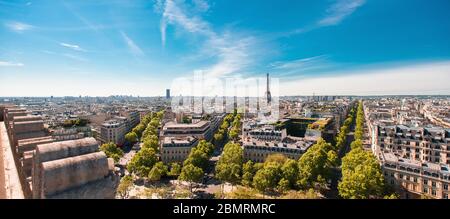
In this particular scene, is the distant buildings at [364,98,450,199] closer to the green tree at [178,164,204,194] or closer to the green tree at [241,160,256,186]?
the green tree at [241,160,256,186]

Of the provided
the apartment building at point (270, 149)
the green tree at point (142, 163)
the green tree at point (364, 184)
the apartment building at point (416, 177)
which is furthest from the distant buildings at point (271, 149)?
the green tree at point (142, 163)

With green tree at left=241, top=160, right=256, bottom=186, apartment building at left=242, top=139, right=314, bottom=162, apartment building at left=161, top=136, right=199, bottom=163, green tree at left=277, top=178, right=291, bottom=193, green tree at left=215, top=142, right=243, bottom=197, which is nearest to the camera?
green tree at left=277, top=178, right=291, bottom=193

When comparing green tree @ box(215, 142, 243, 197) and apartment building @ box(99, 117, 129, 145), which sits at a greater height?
apartment building @ box(99, 117, 129, 145)

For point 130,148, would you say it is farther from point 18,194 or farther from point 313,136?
point 18,194

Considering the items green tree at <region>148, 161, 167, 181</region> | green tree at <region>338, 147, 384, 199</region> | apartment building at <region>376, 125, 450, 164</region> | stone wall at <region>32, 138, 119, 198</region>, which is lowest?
green tree at <region>148, 161, 167, 181</region>

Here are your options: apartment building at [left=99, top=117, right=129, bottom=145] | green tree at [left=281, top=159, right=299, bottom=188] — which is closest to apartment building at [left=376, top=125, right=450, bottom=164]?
green tree at [left=281, top=159, right=299, bottom=188]

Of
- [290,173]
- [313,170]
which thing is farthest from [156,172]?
[313,170]

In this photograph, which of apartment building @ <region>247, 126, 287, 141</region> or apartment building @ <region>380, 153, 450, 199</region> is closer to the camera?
apartment building @ <region>380, 153, 450, 199</region>

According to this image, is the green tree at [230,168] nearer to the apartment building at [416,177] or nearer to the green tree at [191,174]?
the green tree at [191,174]

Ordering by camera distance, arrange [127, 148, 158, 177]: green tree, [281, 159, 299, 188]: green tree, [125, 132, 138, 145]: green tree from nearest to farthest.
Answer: [281, 159, 299, 188]: green tree
[127, 148, 158, 177]: green tree
[125, 132, 138, 145]: green tree
